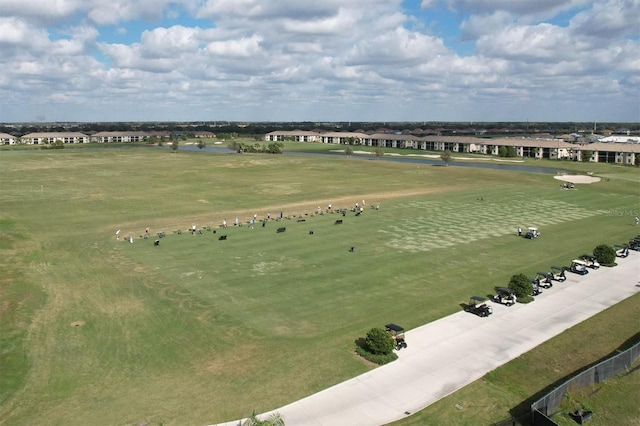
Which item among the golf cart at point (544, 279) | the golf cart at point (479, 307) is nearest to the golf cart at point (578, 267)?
the golf cart at point (544, 279)

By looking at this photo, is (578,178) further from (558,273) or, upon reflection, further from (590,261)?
(558,273)

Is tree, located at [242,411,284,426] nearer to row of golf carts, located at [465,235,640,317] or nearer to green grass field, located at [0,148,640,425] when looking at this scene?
green grass field, located at [0,148,640,425]

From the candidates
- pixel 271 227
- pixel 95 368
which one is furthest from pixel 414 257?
pixel 95 368

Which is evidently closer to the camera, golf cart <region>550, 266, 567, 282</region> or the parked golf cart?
the parked golf cart

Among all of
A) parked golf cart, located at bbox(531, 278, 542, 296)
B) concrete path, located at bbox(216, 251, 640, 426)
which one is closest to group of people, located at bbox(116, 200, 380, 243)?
parked golf cart, located at bbox(531, 278, 542, 296)

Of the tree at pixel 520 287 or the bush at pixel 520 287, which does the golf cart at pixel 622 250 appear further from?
the bush at pixel 520 287

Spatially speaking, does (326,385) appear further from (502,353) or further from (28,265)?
(28,265)
